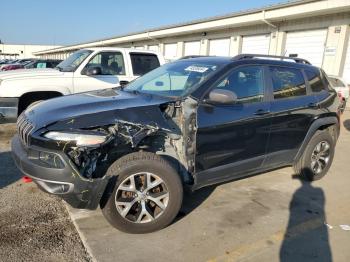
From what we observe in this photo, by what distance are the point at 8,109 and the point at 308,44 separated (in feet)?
46.2

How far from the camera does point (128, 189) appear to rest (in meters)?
3.44

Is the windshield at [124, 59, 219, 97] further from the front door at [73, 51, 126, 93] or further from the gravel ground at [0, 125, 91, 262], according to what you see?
the front door at [73, 51, 126, 93]

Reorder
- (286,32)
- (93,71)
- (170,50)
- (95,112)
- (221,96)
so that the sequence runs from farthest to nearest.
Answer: (170,50), (286,32), (93,71), (221,96), (95,112)

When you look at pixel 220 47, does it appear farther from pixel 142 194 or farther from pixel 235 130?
pixel 142 194

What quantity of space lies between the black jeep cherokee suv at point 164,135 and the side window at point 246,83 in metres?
0.01

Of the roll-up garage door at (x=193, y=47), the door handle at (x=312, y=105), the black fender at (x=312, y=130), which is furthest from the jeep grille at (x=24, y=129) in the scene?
the roll-up garage door at (x=193, y=47)

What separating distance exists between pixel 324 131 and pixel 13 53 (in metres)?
101

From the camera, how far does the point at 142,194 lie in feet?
11.5

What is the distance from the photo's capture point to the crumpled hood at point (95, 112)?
132 inches

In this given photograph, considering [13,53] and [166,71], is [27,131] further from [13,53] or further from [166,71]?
[13,53]

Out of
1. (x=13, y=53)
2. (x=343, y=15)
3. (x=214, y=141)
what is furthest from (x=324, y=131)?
(x=13, y=53)

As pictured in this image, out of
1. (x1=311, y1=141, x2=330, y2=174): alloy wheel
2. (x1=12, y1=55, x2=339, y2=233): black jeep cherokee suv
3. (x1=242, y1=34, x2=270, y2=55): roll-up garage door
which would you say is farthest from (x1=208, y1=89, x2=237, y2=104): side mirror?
(x1=242, y1=34, x2=270, y2=55): roll-up garage door

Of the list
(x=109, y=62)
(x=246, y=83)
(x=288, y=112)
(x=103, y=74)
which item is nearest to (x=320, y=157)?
Answer: (x=288, y=112)

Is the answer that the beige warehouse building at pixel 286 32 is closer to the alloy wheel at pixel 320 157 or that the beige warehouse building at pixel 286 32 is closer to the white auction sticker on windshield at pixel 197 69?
the alloy wheel at pixel 320 157
